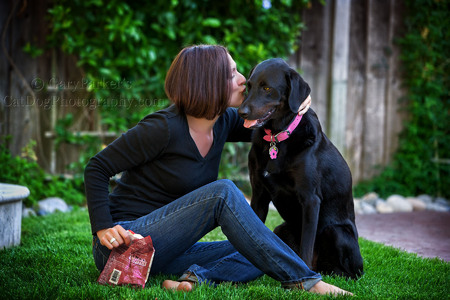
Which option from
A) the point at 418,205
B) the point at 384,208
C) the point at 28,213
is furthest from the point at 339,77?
the point at 28,213

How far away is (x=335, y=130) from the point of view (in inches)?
196

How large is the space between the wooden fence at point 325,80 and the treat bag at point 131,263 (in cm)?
305

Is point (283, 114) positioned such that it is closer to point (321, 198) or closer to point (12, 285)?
point (321, 198)

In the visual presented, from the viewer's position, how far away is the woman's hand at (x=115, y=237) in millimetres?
1765

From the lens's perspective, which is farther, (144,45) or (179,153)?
(144,45)

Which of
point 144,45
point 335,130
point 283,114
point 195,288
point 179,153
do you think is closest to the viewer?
point 195,288

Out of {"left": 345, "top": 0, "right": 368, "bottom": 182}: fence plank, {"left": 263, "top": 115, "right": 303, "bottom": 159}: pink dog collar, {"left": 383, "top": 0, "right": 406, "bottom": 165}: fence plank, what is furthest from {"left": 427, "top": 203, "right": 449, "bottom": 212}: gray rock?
{"left": 263, "top": 115, "right": 303, "bottom": 159}: pink dog collar

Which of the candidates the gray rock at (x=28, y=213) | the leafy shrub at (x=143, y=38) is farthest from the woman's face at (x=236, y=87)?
the gray rock at (x=28, y=213)

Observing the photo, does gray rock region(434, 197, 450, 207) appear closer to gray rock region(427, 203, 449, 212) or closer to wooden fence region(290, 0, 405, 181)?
gray rock region(427, 203, 449, 212)

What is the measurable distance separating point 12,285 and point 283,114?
143 cm

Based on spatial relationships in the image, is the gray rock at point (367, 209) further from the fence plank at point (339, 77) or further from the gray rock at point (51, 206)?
the gray rock at point (51, 206)

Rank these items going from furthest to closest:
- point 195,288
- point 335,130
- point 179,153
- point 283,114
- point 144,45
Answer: point 335,130
point 144,45
point 283,114
point 179,153
point 195,288

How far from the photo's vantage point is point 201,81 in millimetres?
1998

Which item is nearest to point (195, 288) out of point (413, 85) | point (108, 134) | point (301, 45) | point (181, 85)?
point (181, 85)
